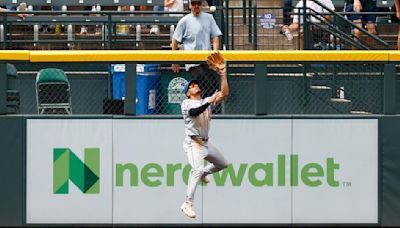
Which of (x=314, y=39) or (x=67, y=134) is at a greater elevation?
(x=314, y=39)

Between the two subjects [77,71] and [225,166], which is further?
[77,71]

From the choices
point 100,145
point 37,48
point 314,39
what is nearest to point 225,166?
point 100,145

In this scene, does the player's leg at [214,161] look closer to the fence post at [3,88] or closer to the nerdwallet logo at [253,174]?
the nerdwallet logo at [253,174]

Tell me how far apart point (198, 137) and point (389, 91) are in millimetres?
2239

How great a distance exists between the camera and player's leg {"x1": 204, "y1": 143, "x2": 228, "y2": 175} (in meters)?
11.3

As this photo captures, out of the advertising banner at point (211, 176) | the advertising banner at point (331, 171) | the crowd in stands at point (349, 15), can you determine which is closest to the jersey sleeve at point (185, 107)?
the advertising banner at point (211, 176)

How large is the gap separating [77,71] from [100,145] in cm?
110

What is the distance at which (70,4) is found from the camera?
18094 mm

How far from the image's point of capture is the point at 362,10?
17.3 m

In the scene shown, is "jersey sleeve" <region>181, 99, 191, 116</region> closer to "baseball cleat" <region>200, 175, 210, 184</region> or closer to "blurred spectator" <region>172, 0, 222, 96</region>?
"baseball cleat" <region>200, 175, 210, 184</region>

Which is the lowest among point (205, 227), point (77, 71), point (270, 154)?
point (205, 227)

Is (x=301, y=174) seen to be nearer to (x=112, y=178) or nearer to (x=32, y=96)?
(x=112, y=178)

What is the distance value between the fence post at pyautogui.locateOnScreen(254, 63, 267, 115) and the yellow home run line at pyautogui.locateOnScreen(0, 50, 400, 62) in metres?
0.12

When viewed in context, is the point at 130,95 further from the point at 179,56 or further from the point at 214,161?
the point at 214,161
